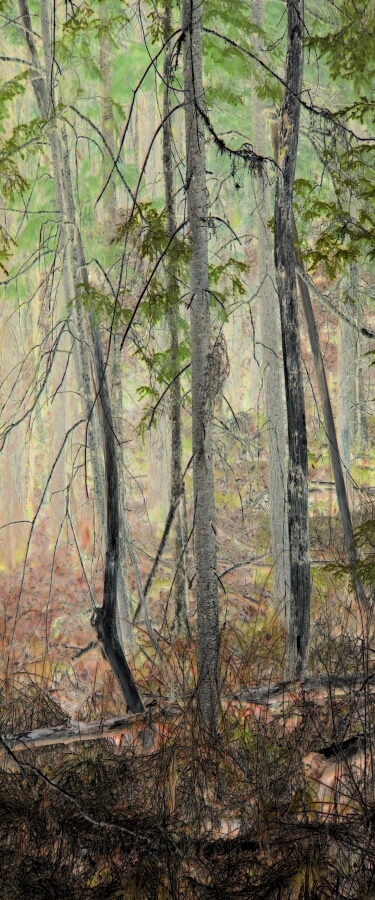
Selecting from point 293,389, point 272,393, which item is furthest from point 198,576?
point 272,393

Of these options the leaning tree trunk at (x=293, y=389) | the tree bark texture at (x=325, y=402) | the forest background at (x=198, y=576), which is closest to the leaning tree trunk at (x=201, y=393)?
the forest background at (x=198, y=576)

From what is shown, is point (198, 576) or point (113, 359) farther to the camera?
point (113, 359)

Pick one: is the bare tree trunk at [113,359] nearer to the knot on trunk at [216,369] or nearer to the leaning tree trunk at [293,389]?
the leaning tree trunk at [293,389]

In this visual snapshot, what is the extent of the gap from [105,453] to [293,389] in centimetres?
184

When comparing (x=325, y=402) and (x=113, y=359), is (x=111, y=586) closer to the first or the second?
(x=325, y=402)

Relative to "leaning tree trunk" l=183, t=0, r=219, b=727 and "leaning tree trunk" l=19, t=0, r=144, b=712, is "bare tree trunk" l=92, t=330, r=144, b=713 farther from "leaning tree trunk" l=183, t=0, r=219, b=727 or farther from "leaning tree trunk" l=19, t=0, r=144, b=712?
"leaning tree trunk" l=183, t=0, r=219, b=727

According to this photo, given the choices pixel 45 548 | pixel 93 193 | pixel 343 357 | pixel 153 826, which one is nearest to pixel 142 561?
pixel 45 548

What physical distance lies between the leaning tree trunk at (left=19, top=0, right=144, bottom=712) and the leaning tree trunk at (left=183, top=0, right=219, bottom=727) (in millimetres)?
780

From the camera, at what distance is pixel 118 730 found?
19.1 feet

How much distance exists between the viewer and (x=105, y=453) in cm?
663

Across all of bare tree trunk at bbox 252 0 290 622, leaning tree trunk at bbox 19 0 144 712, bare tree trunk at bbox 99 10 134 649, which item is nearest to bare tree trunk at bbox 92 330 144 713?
leaning tree trunk at bbox 19 0 144 712

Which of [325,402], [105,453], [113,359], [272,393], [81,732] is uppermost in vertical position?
[113,359]

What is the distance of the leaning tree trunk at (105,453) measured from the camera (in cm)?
Answer: 627

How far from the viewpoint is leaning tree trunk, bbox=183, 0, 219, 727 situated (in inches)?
221
